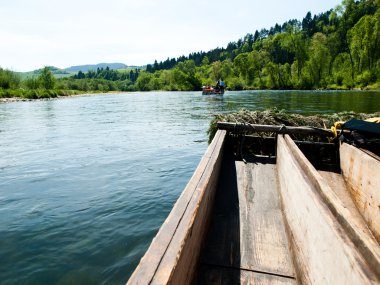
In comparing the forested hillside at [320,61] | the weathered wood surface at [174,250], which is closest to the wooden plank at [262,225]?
the weathered wood surface at [174,250]

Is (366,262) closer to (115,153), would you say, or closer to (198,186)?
(198,186)

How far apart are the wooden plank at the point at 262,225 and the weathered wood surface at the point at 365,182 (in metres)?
1.05

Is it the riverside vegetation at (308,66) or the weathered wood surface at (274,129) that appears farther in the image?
the riverside vegetation at (308,66)

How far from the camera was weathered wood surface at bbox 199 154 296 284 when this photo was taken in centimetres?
272

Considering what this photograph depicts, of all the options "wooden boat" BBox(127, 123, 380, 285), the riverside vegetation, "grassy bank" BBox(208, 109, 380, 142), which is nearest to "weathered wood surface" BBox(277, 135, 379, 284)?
"wooden boat" BBox(127, 123, 380, 285)

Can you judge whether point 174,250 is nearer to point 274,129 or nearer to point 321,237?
point 321,237

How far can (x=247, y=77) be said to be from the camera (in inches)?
3957

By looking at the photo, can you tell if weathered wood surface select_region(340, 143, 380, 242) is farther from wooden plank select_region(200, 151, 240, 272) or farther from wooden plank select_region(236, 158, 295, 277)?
wooden plank select_region(200, 151, 240, 272)

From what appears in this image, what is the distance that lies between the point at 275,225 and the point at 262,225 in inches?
6.1

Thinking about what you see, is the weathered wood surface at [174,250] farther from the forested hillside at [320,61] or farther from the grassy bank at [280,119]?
the forested hillside at [320,61]

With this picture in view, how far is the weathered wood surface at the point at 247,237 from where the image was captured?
272 centimetres

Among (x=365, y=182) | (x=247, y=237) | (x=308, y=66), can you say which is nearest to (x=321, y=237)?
(x=247, y=237)

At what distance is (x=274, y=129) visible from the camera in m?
6.12

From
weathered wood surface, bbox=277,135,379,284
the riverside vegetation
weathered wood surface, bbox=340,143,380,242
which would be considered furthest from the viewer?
the riverside vegetation
